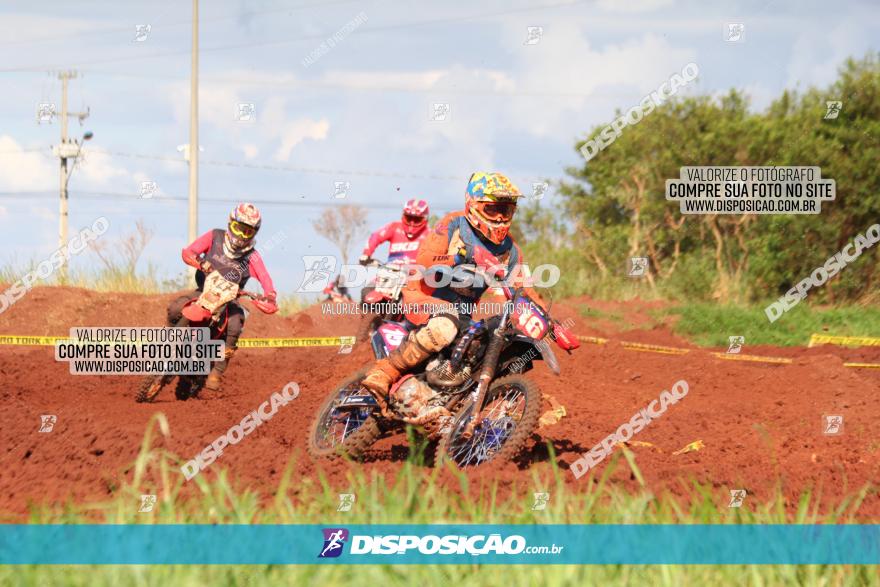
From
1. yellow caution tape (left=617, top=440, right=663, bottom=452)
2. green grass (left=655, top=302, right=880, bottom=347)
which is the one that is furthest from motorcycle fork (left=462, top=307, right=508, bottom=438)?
green grass (left=655, top=302, right=880, bottom=347)

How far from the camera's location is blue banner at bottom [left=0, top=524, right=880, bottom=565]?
449 centimetres

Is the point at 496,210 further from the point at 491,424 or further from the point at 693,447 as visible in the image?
the point at 693,447

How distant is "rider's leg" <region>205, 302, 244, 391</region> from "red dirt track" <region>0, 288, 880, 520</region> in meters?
0.22

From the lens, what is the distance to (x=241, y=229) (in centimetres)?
1181

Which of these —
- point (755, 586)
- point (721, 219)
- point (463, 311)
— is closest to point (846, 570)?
point (755, 586)

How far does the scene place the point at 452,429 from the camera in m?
7.32

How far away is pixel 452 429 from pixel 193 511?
2.39 meters

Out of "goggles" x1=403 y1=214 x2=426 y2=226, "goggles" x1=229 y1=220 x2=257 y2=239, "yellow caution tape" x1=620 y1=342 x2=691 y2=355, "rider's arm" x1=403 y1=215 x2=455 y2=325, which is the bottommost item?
"yellow caution tape" x1=620 y1=342 x2=691 y2=355

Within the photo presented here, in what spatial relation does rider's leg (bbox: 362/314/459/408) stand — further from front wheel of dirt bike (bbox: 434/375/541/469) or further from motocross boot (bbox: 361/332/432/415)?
front wheel of dirt bike (bbox: 434/375/541/469)

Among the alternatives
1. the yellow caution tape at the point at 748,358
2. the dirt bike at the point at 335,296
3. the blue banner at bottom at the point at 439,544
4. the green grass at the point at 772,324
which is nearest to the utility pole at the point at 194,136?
the dirt bike at the point at 335,296

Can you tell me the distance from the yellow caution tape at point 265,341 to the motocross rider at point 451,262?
34.2ft

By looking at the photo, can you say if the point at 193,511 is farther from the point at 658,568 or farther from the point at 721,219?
the point at 721,219

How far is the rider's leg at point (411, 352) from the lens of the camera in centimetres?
747

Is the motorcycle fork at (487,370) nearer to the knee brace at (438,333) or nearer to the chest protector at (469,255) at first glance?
the knee brace at (438,333)
